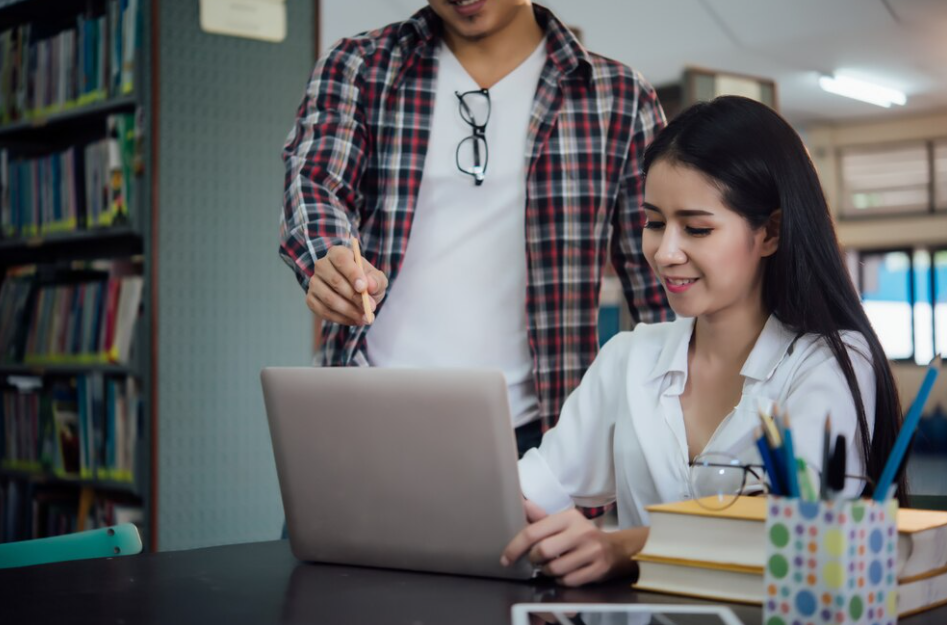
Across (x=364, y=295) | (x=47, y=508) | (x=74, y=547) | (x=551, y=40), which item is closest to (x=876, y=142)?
(x=47, y=508)

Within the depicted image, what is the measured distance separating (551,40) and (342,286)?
2.25 feet

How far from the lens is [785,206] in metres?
1.30

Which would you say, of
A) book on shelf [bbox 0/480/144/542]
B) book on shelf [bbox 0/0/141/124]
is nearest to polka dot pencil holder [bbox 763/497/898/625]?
book on shelf [bbox 0/0/141/124]

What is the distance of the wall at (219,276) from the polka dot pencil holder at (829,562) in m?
2.47

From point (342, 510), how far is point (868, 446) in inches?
22.7

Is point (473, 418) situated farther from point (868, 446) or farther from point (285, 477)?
point (868, 446)

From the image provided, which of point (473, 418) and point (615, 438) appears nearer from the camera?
point (473, 418)

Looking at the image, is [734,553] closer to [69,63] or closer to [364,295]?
[364,295]

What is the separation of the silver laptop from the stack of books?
5.7 inches

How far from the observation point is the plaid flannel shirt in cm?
176

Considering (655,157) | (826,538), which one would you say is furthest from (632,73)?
(826,538)

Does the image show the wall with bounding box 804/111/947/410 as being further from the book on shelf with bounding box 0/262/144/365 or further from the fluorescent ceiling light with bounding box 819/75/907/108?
the book on shelf with bounding box 0/262/144/365

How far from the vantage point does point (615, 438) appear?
4.50ft

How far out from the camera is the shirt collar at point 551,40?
1802 mm
